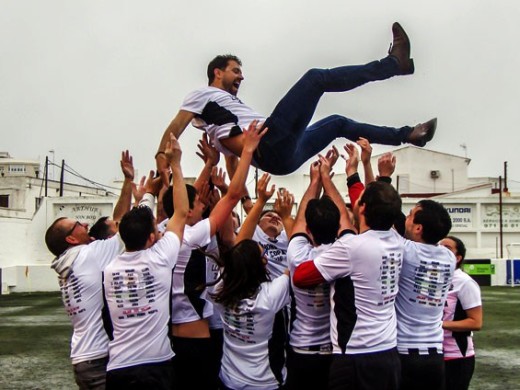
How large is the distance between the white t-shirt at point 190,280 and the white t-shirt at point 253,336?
14.5 inches

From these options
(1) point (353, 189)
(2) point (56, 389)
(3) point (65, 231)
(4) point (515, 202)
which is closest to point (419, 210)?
(1) point (353, 189)

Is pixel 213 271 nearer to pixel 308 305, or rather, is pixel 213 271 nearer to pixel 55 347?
pixel 308 305

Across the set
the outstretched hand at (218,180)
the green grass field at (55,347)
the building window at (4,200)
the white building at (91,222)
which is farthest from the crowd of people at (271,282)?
the building window at (4,200)

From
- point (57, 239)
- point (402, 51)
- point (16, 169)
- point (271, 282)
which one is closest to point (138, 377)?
point (271, 282)

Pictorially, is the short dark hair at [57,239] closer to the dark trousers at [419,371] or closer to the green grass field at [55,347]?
the dark trousers at [419,371]

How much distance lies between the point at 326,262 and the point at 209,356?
4.14 feet

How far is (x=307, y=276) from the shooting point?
4.12 m

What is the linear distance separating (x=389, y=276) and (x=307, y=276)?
0.48m

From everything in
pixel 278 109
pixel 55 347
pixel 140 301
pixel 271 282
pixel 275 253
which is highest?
pixel 278 109

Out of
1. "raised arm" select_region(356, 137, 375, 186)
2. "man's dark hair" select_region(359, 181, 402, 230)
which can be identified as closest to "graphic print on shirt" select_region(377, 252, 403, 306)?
"man's dark hair" select_region(359, 181, 402, 230)

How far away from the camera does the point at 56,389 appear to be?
344 inches

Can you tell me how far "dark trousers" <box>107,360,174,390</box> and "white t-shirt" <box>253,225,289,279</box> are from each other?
1432 millimetres

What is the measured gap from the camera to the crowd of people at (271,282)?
4.09m

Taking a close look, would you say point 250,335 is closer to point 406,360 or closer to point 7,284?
point 406,360
